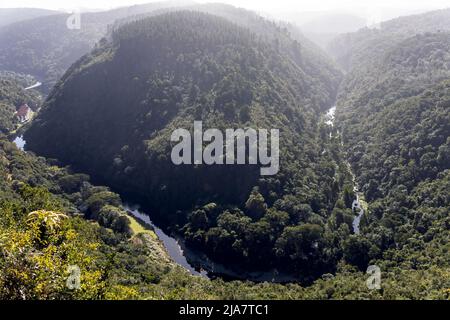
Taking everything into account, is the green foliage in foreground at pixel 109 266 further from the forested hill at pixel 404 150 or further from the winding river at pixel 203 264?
the forested hill at pixel 404 150

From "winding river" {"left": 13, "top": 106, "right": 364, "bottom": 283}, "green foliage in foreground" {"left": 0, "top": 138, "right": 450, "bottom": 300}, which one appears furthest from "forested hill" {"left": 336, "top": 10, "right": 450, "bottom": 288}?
"winding river" {"left": 13, "top": 106, "right": 364, "bottom": 283}

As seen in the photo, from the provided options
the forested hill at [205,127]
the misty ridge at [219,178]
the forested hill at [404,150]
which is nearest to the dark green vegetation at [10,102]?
the misty ridge at [219,178]

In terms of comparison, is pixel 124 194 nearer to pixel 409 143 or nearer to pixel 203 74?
pixel 203 74

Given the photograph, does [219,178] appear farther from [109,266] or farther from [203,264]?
[109,266]

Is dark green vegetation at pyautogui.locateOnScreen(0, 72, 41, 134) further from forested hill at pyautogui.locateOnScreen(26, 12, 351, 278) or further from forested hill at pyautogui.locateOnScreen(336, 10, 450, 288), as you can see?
forested hill at pyautogui.locateOnScreen(336, 10, 450, 288)

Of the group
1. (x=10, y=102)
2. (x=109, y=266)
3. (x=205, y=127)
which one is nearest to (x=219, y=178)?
(x=205, y=127)

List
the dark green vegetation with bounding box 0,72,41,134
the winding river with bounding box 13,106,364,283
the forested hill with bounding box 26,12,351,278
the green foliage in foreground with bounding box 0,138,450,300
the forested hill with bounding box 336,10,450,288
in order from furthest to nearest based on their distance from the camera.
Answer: the dark green vegetation with bounding box 0,72,41,134
the forested hill with bounding box 26,12,351,278
the forested hill with bounding box 336,10,450,288
the winding river with bounding box 13,106,364,283
the green foliage in foreground with bounding box 0,138,450,300
